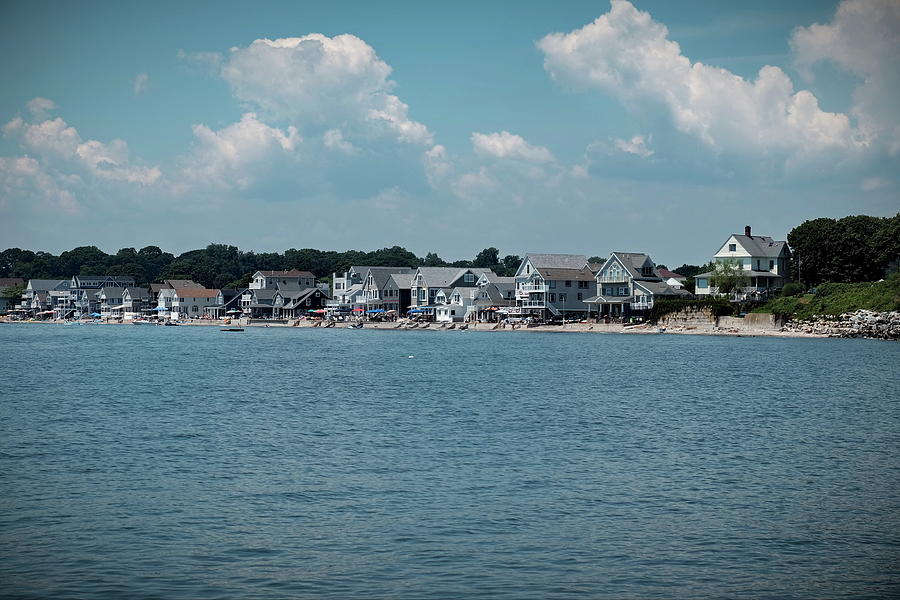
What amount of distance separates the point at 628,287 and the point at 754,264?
16265 mm

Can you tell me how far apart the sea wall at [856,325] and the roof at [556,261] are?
40.2 m

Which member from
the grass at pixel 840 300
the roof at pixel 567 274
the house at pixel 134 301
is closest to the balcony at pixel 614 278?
the roof at pixel 567 274

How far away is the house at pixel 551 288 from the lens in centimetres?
12194

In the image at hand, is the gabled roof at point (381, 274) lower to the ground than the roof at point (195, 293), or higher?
higher

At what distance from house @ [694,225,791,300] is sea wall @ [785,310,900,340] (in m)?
16.3

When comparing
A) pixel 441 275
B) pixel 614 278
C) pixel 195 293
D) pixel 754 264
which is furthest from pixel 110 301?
pixel 754 264

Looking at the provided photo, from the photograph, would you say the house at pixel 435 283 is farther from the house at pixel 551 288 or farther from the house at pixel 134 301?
the house at pixel 134 301

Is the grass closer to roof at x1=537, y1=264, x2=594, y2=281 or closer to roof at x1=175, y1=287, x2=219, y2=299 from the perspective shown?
roof at x1=537, y1=264, x2=594, y2=281

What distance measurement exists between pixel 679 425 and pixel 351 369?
28.1 meters

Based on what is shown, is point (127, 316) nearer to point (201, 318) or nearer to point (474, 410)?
point (201, 318)

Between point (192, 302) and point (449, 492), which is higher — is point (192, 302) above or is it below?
above

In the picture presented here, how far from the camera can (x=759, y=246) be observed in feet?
362

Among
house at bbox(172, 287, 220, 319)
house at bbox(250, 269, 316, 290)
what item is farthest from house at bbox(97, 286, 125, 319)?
house at bbox(250, 269, 316, 290)

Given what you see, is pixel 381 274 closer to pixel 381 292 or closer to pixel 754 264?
pixel 381 292
